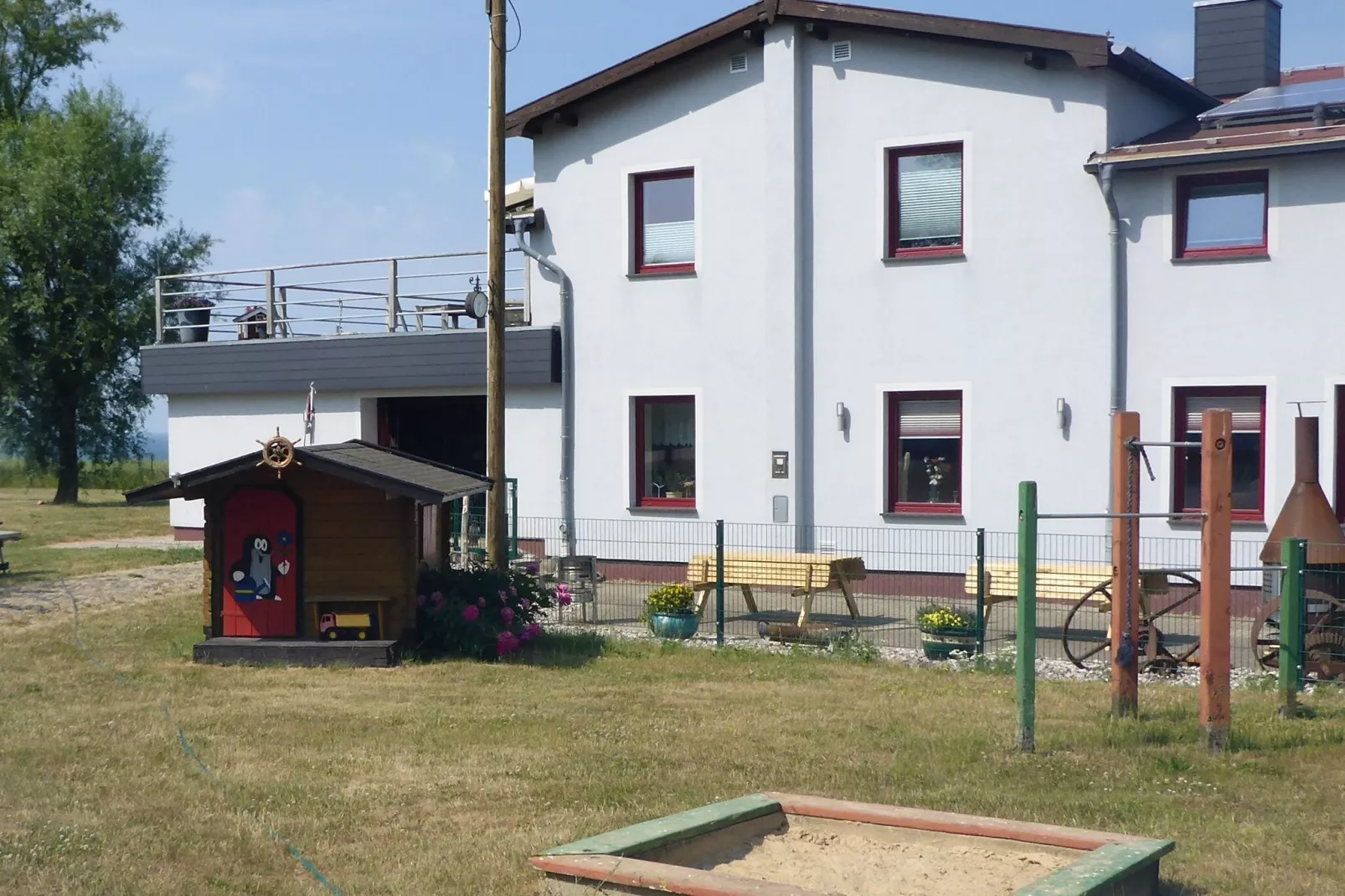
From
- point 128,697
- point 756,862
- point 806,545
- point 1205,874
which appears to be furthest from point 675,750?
point 806,545

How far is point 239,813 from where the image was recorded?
26.8ft

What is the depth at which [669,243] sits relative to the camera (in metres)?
20.7

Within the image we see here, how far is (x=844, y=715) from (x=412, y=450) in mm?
15692

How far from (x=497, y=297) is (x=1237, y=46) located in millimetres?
12077

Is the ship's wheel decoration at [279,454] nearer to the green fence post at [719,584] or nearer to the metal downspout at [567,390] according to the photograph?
the green fence post at [719,584]

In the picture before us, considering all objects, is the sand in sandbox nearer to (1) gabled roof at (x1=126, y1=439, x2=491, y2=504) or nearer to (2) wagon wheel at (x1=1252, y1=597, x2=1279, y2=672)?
(1) gabled roof at (x1=126, y1=439, x2=491, y2=504)

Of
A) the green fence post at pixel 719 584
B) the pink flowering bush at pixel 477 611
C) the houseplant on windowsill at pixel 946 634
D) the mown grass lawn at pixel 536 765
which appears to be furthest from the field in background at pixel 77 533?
the houseplant on windowsill at pixel 946 634

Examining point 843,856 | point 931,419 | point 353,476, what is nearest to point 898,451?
point 931,419

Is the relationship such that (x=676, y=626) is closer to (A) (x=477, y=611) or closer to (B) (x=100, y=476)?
(A) (x=477, y=611)

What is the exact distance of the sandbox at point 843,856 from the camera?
6.11m

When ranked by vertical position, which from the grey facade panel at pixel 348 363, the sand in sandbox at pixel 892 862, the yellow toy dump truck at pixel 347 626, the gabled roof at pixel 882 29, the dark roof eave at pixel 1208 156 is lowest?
the sand in sandbox at pixel 892 862

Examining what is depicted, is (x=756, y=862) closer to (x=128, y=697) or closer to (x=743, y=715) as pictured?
(x=743, y=715)

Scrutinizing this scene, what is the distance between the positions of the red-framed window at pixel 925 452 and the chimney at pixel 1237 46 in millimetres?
6990

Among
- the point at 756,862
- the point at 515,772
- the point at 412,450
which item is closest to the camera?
the point at 756,862
